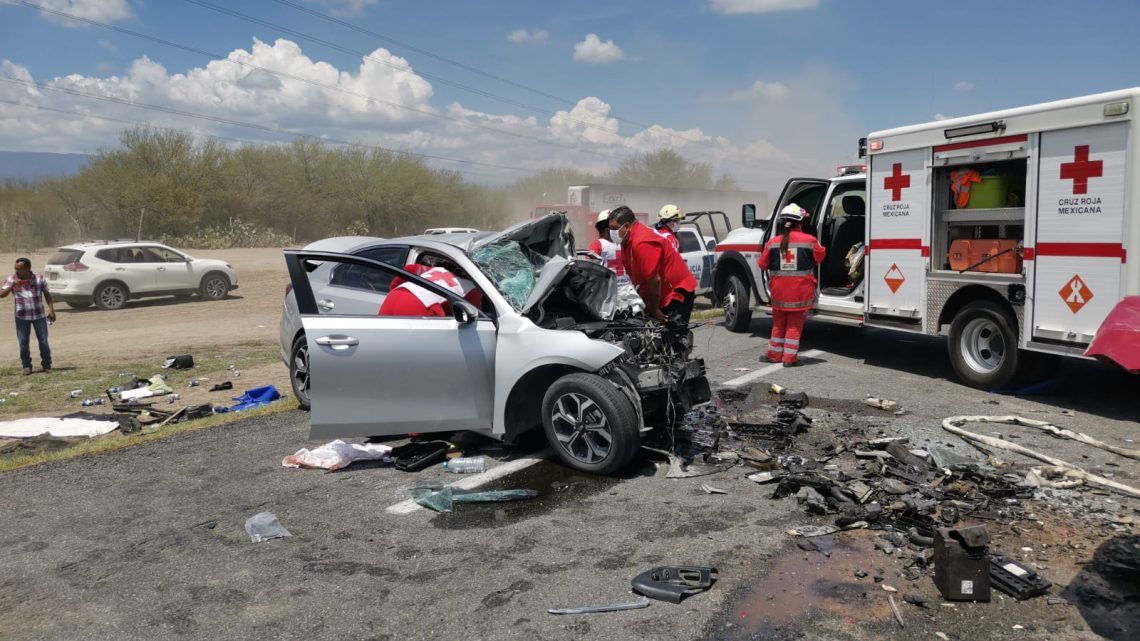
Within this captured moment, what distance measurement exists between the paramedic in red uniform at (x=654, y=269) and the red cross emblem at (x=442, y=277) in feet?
6.53

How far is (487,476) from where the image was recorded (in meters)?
5.72

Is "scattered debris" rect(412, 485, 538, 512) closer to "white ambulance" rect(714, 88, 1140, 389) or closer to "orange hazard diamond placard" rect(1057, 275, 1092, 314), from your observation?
"white ambulance" rect(714, 88, 1140, 389)

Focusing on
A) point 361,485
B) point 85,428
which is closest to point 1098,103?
point 361,485

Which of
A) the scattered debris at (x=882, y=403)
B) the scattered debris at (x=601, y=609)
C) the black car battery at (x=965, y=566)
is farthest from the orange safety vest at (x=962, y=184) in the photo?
the scattered debris at (x=601, y=609)

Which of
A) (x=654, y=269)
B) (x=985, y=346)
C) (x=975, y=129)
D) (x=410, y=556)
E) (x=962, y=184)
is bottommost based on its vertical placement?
(x=410, y=556)

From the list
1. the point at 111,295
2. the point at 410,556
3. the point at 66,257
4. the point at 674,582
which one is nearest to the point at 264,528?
the point at 410,556

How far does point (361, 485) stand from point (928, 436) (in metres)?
4.40

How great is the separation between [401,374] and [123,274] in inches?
704

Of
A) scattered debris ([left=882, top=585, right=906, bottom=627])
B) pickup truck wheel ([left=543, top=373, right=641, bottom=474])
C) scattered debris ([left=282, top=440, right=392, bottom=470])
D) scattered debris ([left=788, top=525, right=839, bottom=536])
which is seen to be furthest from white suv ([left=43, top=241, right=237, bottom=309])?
scattered debris ([left=882, top=585, right=906, bottom=627])

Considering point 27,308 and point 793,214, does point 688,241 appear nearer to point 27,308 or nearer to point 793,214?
point 793,214

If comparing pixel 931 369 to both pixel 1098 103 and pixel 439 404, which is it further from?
pixel 439 404

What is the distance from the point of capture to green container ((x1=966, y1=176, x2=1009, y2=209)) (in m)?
8.04

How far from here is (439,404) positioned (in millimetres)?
5812

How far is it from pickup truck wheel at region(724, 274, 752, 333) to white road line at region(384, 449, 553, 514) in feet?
21.5
